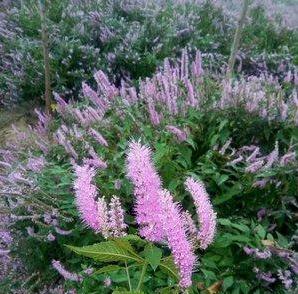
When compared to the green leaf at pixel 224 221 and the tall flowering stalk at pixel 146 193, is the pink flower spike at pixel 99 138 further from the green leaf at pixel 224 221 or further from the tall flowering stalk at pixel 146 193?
the tall flowering stalk at pixel 146 193

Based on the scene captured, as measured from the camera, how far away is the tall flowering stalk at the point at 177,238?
4.79ft

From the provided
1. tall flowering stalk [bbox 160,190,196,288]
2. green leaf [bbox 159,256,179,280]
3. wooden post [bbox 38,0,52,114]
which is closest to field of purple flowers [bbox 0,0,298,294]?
green leaf [bbox 159,256,179,280]

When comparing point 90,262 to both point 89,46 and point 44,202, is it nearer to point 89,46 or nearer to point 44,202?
point 44,202

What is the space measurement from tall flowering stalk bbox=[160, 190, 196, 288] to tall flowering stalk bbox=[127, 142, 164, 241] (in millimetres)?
40

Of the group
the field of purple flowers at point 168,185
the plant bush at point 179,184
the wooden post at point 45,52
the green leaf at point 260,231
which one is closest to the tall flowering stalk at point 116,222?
the field of purple flowers at point 168,185

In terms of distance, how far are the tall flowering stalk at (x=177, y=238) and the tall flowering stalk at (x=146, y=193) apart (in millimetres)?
40

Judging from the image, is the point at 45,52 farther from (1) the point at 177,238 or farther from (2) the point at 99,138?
(1) the point at 177,238

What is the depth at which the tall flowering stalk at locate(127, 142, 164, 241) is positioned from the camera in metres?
1.52

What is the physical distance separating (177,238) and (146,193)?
0.48 ft

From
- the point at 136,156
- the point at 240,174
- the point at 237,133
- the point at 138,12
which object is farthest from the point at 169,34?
the point at 136,156

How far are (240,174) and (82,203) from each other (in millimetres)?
1589

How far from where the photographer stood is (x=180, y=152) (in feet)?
10.2

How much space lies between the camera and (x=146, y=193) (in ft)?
5.01

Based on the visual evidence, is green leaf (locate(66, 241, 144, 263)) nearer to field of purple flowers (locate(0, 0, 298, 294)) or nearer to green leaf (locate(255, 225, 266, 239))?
field of purple flowers (locate(0, 0, 298, 294))
